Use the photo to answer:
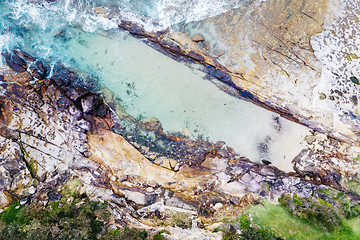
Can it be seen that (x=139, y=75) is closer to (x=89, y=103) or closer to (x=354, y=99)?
(x=89, y=103)

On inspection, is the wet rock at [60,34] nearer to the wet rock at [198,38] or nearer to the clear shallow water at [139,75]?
the clear shallow water at [139,75]

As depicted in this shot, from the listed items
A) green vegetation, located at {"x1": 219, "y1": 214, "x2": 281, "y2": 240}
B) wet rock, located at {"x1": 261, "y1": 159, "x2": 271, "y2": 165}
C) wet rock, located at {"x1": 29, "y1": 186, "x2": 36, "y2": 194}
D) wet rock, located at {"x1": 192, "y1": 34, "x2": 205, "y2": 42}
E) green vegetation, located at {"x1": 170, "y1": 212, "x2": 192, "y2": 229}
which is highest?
wet rock, located at {"x1": 192, "y1": 34, "x2": 205, "y2": 42}

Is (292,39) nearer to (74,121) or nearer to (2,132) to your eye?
(74,121)

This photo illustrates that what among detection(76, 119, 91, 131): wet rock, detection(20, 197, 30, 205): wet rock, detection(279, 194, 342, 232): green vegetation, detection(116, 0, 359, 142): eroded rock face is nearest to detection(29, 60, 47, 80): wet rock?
detection(76, 119, 91, 131): wet rock

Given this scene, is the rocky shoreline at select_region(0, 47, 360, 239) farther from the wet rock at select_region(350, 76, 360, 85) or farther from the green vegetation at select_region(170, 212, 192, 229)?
the wet rock at select_region(350, 76, 360, 85)

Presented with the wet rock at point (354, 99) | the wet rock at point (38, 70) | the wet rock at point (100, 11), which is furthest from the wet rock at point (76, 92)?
the wet rock at point (354, 99)

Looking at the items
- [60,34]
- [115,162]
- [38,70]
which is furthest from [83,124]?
[60,34]
